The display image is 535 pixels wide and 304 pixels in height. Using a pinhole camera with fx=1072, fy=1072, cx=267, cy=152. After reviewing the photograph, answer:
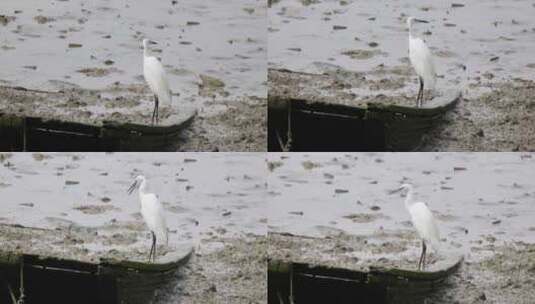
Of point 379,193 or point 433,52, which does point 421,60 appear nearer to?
point 433,52

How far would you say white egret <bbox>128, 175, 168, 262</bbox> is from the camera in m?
4.58

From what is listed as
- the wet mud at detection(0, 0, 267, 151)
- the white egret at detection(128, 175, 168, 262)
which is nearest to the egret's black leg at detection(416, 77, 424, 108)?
the wet mud at detection(0, 0, 267, 151)

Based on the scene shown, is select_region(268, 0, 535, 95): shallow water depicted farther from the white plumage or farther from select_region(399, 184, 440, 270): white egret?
the white plumage

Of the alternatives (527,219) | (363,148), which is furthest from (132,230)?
(527,219)

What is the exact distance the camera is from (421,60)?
4.57 m

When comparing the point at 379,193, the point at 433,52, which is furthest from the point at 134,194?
the point at 433,52

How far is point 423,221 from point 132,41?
147 centimetres

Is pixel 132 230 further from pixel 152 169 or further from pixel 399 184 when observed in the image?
pixel 399 184

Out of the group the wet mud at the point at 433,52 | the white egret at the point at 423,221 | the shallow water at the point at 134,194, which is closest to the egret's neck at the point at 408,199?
the white egret at the point at 423,221

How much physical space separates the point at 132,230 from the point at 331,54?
3.76 feet

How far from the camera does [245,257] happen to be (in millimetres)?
4641

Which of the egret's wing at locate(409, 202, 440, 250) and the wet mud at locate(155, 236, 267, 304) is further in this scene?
the wet mud at locate(155, 236, 267, 304)

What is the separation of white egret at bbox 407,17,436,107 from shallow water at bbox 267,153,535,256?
1.04 feet

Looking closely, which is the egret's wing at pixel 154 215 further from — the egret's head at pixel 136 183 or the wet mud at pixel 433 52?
the wet mud at pixel 433 52
